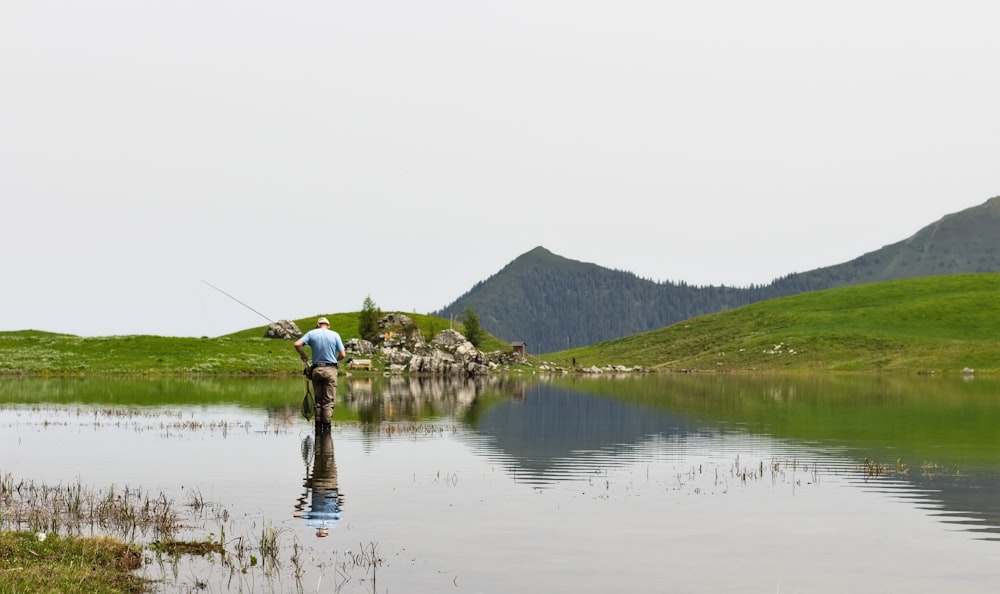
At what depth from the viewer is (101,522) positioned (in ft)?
62.1

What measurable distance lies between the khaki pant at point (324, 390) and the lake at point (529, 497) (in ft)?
4.63

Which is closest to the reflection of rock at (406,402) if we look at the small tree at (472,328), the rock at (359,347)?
the rock at (359,347)

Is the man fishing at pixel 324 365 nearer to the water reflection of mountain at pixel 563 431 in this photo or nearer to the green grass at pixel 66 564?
the water reflection of mountain at pixel 563 431

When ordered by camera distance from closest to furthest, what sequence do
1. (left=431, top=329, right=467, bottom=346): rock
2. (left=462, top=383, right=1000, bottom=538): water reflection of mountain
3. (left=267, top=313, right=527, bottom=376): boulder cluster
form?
(left=462, top=383, right=1000, bottom=538): water reflection of mountain, (left=267, top=313, right=527, bottom=376): boulder cluster, (left=431, top=329, right=467, bottom=346): rock

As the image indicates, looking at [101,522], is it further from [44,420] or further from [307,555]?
[44,420]

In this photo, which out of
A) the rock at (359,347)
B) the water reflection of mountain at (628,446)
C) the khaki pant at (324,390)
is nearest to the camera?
the water reflection of mountain at (628,446)

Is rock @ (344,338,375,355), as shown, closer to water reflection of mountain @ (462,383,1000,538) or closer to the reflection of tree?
the reflection of tree

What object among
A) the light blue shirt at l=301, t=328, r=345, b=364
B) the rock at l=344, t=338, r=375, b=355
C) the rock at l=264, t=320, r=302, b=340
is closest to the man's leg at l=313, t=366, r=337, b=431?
the light blue shirt at l=301, t=328, r=345, b=364

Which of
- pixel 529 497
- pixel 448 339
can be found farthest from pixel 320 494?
pixel 448 339

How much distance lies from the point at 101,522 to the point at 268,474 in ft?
25.4

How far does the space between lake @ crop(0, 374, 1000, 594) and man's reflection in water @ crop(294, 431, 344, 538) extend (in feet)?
0.27

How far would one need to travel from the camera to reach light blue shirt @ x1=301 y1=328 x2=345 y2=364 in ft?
118

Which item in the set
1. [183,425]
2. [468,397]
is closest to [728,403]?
[468,397]

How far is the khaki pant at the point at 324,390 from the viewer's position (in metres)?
35.7
